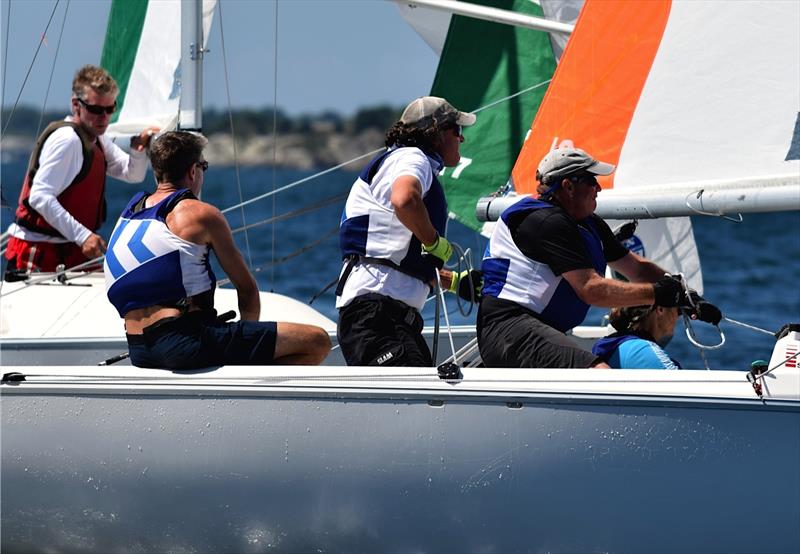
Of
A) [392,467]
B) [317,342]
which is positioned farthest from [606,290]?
[317,342]

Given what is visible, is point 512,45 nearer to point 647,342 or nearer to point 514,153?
point 514,153

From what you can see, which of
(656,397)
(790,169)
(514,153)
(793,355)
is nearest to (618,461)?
(656,397)

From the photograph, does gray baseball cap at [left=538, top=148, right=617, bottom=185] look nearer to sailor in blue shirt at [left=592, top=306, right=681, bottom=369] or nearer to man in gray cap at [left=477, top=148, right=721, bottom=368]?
man in gray cap at [left=477, top=148, right=721, bottom=368]

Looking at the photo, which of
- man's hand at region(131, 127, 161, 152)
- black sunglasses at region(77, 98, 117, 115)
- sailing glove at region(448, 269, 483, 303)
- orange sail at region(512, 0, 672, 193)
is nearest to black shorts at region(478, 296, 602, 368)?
sailing glove at region(448, 269, 483, 303)

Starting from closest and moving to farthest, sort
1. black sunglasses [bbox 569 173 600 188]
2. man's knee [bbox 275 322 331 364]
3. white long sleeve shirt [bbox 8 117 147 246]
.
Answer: black sunglasses [bbox 569 173 600 188] → man's knee [bbox 275 322 331 364] → white long sleeve shirt [bbox 8 117 147 246]

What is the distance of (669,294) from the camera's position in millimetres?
3701

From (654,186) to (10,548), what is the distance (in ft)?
7.07

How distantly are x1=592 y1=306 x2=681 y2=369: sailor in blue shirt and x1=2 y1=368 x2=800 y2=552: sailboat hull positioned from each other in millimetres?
362

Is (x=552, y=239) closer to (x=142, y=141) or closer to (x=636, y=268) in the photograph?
(x=636, y=268)

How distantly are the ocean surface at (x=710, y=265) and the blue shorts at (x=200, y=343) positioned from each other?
0.81 meters

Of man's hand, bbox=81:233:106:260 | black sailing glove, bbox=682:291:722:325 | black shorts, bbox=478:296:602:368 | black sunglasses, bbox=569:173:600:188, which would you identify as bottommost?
man's hand, bbox=81:233:106:260

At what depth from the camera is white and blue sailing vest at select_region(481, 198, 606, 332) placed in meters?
3.83

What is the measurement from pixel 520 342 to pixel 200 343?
0.87m

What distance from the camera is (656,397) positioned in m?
3.35
